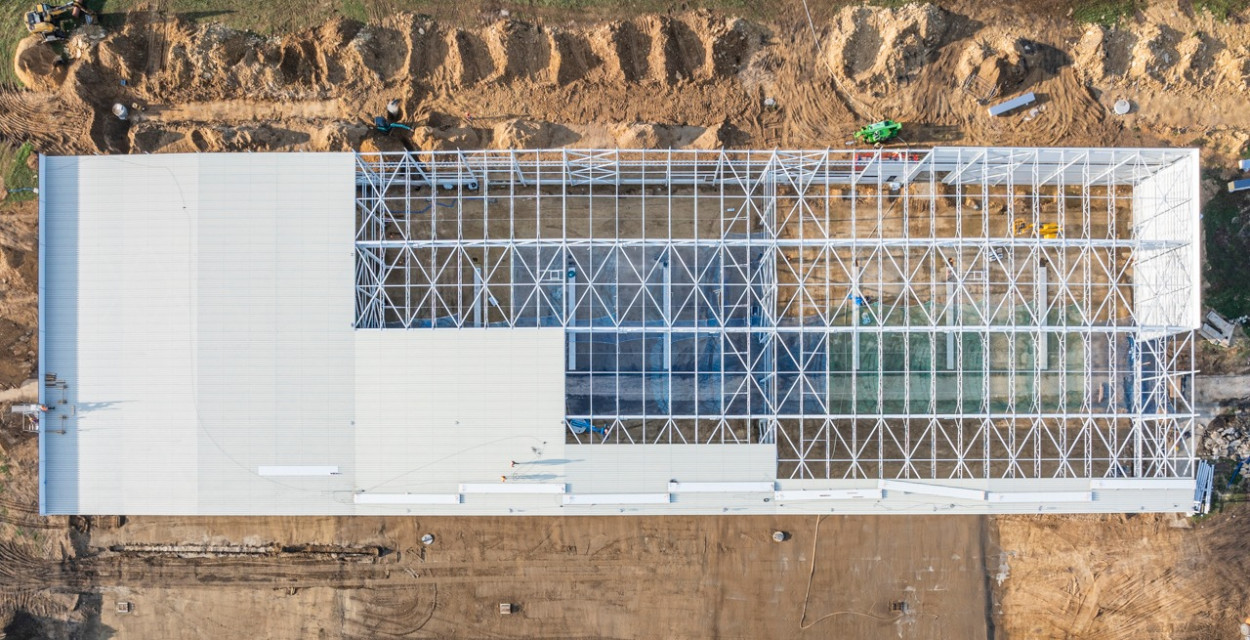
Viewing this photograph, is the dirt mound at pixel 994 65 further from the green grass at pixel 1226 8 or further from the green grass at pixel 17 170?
the green grass at pixel 17 170

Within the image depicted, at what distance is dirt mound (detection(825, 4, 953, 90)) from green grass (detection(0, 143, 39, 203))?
23.2 m

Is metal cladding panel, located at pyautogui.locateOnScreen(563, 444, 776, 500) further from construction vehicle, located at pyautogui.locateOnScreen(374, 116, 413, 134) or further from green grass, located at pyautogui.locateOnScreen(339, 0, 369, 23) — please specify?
green grass, located at pyautogui.locateOnScreen(339, 0, 369, 23)

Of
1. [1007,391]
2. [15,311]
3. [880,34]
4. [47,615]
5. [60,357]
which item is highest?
[880,34]

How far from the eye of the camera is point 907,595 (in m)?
17.3

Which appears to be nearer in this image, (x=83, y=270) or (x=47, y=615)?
(x=83, y=270)

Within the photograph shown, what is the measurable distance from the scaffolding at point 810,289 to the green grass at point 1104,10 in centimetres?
461

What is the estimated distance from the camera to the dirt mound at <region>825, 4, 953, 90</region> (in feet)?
55.9

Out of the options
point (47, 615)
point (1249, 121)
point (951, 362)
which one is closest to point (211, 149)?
point (47, 615)

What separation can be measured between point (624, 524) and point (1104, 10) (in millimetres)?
20329

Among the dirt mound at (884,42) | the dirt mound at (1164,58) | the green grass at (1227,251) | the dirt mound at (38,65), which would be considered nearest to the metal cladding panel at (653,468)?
the dirt mound at (884,42)

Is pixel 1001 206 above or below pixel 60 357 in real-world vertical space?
above

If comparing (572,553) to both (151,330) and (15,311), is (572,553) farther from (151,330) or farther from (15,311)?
(15,311)

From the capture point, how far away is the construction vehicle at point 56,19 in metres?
17.1

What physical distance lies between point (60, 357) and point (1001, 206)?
25.4 metres
